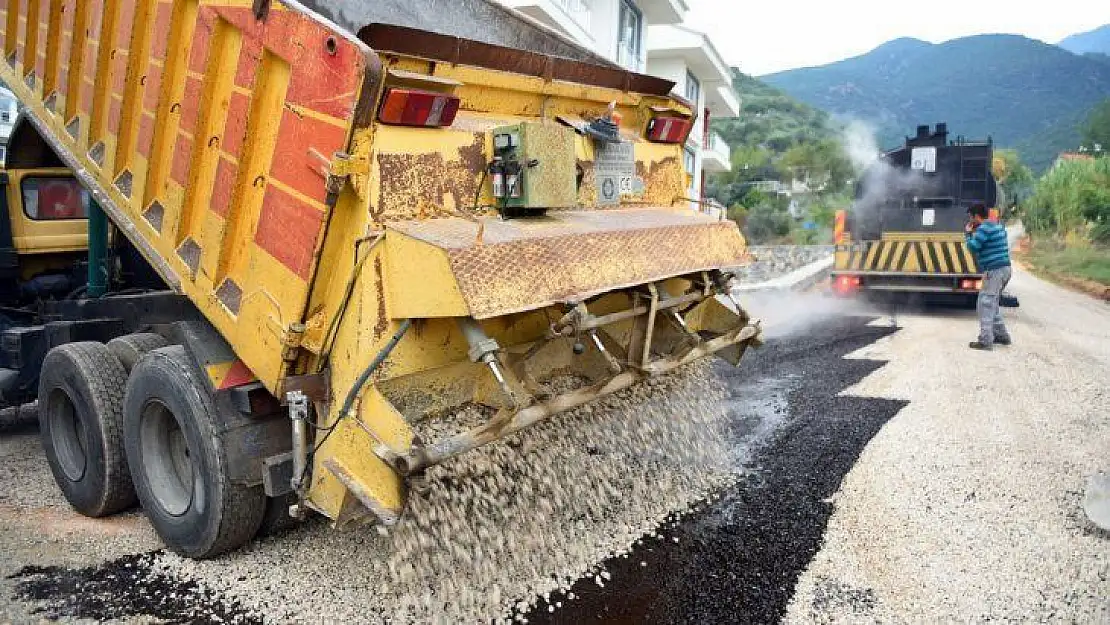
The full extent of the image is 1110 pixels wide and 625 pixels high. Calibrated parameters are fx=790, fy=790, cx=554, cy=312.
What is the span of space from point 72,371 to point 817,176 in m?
62.8

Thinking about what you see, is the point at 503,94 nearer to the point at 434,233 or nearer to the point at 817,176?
the point at 434,233

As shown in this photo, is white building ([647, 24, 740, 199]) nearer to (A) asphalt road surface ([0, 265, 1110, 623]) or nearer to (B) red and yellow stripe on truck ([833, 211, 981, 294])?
(B) red and yellow stripe on truck ([833, 211, 981, 294])

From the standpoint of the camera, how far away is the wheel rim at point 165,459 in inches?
141

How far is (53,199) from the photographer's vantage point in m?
5.20

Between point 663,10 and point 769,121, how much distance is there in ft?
234

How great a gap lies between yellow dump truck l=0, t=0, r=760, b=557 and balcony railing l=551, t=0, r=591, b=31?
38.2 feet

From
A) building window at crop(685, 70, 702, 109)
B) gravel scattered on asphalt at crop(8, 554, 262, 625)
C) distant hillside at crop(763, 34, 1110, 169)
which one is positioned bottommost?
gravel scattered on asphalt at crop(8, 554, 262, 625)

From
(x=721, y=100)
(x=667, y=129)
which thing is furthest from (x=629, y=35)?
(x=667, y=129)

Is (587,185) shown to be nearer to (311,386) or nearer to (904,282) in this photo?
(311,386)

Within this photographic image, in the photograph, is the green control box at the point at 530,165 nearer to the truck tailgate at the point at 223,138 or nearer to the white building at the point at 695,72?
the truck tailgate at the point at 223,138

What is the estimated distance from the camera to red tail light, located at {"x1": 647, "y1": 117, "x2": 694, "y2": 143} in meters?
4.46

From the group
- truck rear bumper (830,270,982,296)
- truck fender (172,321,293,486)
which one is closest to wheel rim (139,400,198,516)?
truck fender (172,321,293,486)

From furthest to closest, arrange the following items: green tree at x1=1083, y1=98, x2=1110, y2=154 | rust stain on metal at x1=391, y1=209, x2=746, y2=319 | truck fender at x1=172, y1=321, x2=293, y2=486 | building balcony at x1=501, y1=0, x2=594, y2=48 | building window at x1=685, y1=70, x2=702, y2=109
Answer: green tree at x1=1083, y1=98, x2=1110, y2=154, building window at x1=685, y1=70, x2=702, y2=109, building balcony at x1=501, y1=0, x2=594, y2=48, truck fender at x1=172, y1=321, x2=293, y2=486, rust stain on metal at x1=391, y1=209, x2=746, y2=319

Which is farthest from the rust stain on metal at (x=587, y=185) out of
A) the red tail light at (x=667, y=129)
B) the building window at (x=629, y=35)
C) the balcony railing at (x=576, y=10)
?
the building window at (x=629, y=35)
